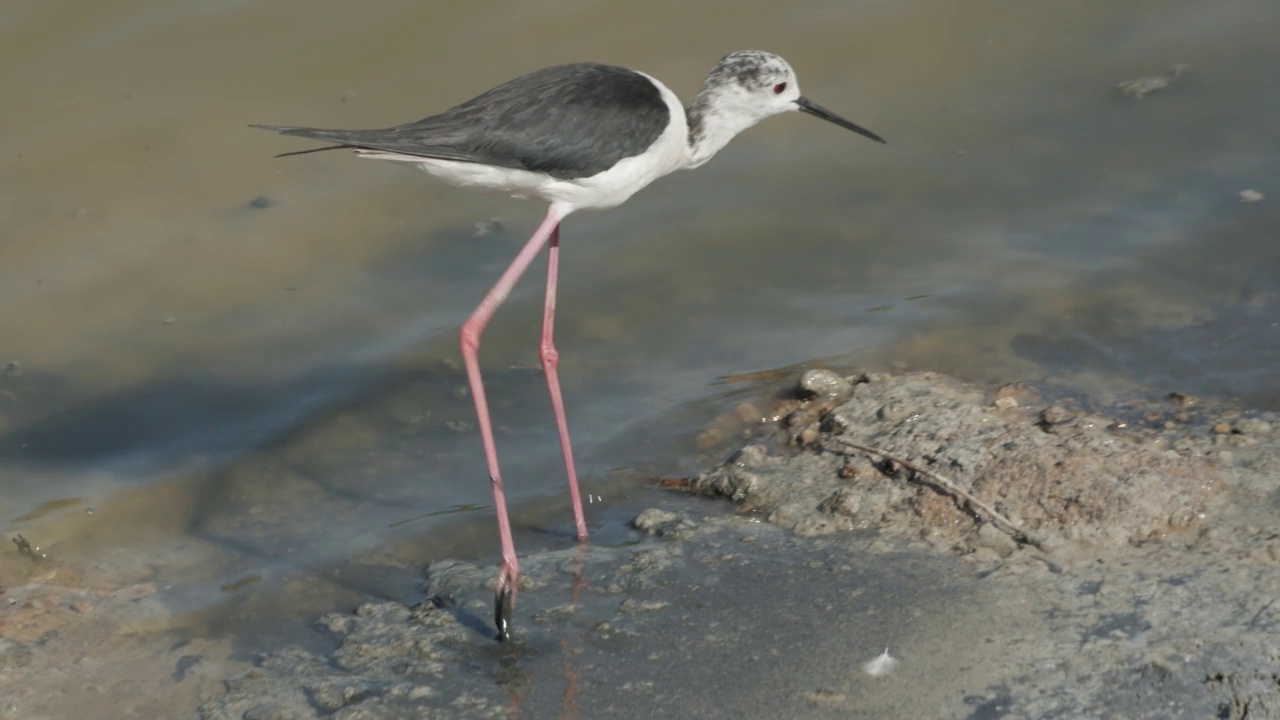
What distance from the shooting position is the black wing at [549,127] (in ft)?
12.7

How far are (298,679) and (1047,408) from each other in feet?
7.43

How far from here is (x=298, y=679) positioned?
3.38 metres

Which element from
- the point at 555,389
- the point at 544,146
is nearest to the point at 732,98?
the point at 544,146

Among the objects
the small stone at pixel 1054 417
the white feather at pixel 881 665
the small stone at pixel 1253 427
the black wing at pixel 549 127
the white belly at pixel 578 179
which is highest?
the black wing at pixel 549 127

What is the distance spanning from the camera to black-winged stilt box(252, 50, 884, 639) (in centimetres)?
385

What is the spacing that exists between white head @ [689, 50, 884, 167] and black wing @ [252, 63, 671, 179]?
420mm

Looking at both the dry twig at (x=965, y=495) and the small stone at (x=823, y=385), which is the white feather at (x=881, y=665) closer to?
the dry twig at (x=965, y=495)

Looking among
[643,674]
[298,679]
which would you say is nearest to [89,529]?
[298,679]

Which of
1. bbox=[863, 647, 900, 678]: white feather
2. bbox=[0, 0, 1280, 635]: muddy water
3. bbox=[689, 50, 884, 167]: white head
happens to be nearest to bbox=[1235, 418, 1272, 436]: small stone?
bbox=[0, 0, 1280, 635]: muddy water

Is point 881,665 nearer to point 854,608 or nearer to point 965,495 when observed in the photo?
point 854,608

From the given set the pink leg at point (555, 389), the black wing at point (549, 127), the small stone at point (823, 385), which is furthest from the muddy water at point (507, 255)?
the black wing at point (549, 127)

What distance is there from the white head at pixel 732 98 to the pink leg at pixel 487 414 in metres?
0.66

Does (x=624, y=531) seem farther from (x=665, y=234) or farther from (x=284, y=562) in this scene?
(x=665, y=234)

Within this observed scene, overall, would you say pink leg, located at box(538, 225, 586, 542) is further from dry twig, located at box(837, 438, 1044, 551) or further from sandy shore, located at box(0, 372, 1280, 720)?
dry twig, located at box(837, 438, 1044, 551)
